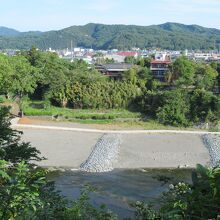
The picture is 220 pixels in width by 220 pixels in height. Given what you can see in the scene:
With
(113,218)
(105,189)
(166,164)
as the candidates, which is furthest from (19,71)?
(113,218)

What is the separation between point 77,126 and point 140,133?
19.8ft

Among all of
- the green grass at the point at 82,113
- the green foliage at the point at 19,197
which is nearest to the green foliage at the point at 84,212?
the green foliage at the point at 19,197

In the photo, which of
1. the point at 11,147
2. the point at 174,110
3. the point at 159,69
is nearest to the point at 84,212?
the point at 11,147

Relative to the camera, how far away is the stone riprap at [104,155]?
25.2 m

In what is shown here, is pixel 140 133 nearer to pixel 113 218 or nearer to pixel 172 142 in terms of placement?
pixel 172 142

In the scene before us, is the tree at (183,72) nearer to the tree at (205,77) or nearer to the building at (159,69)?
the tree at (205,77)

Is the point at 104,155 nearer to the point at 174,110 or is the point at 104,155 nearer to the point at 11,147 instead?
the point at 174,110

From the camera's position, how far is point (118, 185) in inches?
857

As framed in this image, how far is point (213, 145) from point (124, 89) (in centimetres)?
1762

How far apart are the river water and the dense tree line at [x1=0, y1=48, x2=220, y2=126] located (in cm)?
1715

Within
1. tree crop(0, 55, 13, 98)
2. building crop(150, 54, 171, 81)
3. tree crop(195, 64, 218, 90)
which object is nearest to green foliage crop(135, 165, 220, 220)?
tree crop(0, 55, 13, 98)

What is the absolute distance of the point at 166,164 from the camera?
85.5 ft

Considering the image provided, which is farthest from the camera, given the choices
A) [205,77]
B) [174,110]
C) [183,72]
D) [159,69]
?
[159,69]

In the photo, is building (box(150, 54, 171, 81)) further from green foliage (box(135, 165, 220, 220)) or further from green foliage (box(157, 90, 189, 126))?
green foliage (box(135, 165, 220, 220))
